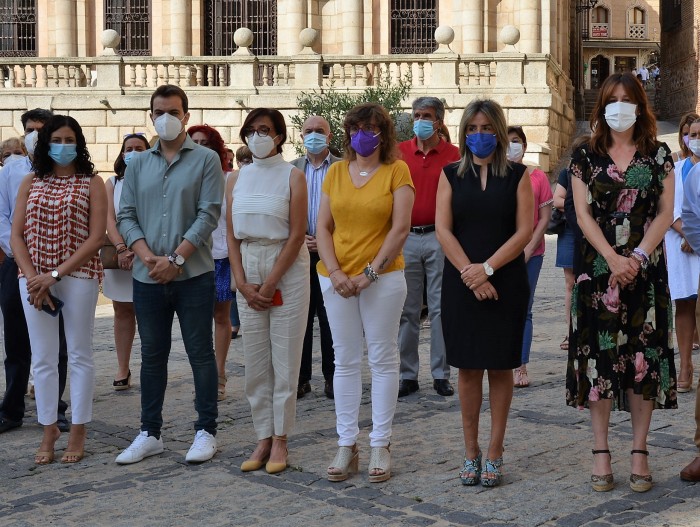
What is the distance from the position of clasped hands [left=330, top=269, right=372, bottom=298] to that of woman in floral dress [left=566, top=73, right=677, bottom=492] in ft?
3.89

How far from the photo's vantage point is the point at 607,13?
76.9m

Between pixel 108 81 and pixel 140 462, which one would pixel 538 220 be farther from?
pixel 108 81

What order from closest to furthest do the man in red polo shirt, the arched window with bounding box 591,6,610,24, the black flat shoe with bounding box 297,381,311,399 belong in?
1. the man in red polo shirt
2. the black flat shoe with bounding box 297,381,311,399
3. the arched window with bounding box 591,6,610,24

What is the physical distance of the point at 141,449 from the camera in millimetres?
6945

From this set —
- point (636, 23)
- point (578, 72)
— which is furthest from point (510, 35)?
point (636, 23)

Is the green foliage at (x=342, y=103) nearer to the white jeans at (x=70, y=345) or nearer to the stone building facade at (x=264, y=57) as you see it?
the stone building facade at (x=264, y=57)

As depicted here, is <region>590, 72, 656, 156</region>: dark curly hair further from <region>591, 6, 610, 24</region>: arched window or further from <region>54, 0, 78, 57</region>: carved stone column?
<region>591, 6, 610, 24</region>: arched window

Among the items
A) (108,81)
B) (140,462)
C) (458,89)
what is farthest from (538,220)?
(108,81)

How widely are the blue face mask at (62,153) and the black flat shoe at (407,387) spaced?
122 inches

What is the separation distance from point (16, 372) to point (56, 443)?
861 mm

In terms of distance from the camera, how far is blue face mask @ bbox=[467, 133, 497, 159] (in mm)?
6258

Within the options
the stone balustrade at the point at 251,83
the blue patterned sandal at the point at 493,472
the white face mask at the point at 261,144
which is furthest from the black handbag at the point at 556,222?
the stone balustrade at the point at 251,83

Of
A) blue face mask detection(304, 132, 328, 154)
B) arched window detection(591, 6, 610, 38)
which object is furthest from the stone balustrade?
arched window detection(591, 6, 610, 38)

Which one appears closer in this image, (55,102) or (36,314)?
(36,314)
